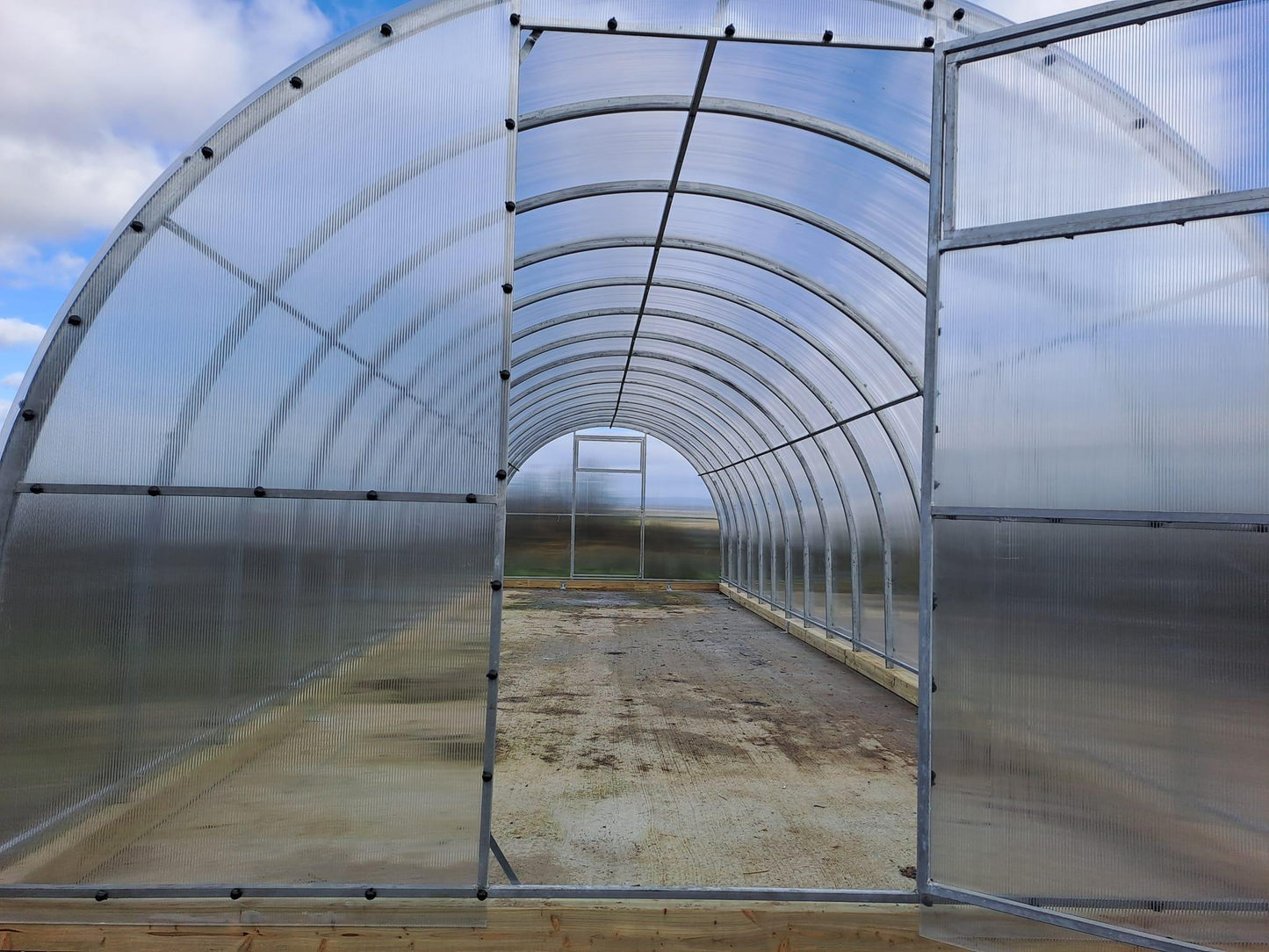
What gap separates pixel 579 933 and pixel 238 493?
279cm

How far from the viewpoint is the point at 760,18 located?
15.4 feet

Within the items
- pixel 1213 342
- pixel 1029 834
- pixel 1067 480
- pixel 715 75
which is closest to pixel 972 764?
pixel 1029 834

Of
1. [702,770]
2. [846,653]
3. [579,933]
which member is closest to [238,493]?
[579,933]

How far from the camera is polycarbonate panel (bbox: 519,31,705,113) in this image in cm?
562

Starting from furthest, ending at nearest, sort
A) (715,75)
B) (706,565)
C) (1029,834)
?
1. (706,565)
2. (715,75)
3. (1029,834)

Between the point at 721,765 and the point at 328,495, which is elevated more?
the point at 328,495

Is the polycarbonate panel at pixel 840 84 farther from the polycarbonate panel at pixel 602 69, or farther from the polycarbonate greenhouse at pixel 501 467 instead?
the polycarbonate greenhouse at pixel 501 467

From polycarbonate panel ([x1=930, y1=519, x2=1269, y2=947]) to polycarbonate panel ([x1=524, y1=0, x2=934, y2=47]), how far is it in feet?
9.15

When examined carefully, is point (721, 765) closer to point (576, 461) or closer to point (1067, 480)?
point (1067, 480)

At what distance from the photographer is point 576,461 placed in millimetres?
26547

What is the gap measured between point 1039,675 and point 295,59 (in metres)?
4.95

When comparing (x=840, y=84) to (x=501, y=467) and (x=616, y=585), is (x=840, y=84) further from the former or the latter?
(x=616, y=585)

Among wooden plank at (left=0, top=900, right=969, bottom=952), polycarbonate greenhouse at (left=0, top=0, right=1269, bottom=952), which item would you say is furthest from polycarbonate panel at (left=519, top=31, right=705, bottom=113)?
wooden plank at (left=0, top=900, right=969, bottom=952)

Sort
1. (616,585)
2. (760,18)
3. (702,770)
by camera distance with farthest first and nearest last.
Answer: (616,585)
(702,770)
(760,18)
